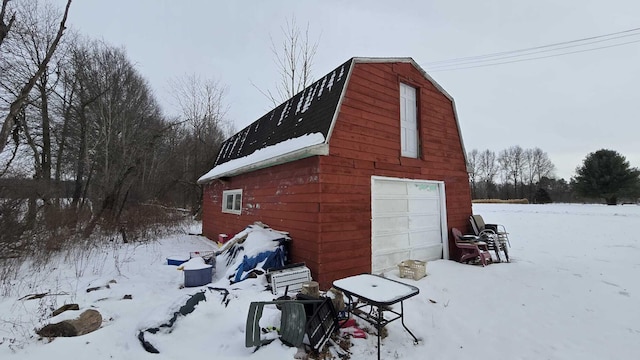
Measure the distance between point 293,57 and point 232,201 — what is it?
1005 centimetres

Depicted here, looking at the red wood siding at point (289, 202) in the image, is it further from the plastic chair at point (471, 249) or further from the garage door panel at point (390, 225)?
the plastic chair at point (471, 249)

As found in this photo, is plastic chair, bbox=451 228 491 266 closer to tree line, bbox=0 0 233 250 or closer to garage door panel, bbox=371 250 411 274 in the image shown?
garage door panel, bbox=371 250 411 274

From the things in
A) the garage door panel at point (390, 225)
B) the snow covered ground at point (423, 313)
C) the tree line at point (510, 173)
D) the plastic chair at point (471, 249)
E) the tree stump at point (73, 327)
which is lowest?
the snow covered ground at point (423, 313)

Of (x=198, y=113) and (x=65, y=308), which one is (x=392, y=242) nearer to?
(x=65, y=308)

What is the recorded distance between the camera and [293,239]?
5145mm

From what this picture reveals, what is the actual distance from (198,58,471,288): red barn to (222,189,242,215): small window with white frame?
14.0 inches

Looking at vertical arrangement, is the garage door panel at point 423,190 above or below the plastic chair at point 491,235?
above

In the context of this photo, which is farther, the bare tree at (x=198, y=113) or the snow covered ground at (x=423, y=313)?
the bare tree at (x=198, y=113)

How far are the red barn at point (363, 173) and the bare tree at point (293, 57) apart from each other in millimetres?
8480

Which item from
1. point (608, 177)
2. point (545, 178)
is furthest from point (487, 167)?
point (608, 177)

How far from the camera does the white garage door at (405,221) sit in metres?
5.38

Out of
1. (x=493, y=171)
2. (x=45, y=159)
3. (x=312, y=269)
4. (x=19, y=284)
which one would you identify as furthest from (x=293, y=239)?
(x=493, y=171)

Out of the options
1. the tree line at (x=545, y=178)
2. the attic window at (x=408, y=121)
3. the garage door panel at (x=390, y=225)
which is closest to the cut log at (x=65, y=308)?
the garage door panel at (x=390, y=225)

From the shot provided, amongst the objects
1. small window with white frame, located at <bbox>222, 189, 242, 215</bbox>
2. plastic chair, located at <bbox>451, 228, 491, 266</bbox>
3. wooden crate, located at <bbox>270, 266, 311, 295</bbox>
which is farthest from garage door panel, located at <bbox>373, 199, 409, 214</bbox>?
small window with white frame, located at <bbox>222, 189, 242, 215</bbox>
